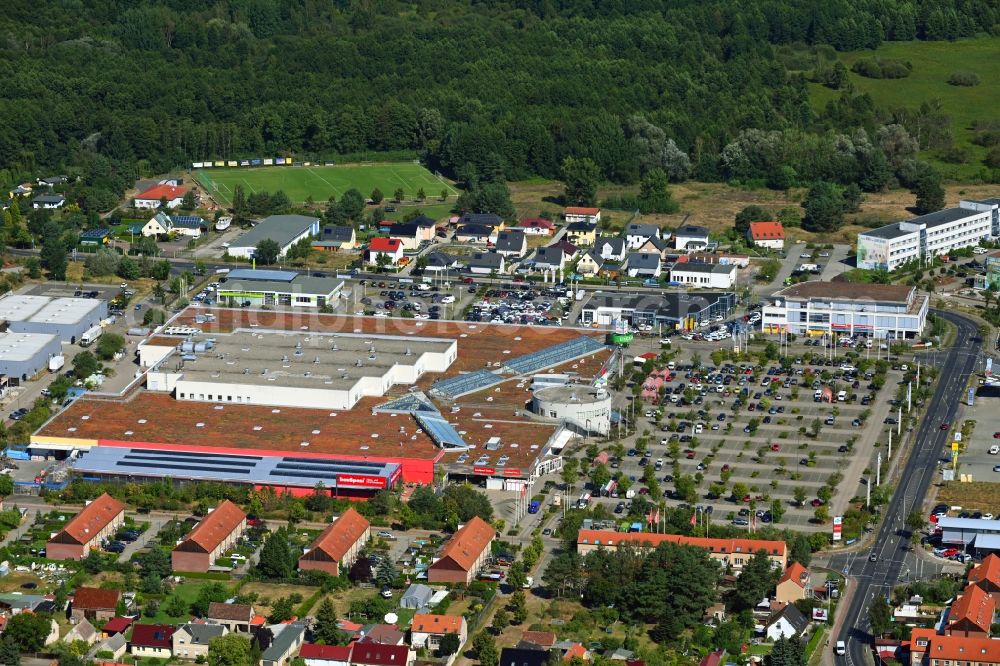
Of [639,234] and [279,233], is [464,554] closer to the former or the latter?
[639,234]

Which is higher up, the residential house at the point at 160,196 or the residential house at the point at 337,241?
the residential house at the point at 160,196

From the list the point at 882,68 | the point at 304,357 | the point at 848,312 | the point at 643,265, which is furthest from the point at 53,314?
the point at 882,68

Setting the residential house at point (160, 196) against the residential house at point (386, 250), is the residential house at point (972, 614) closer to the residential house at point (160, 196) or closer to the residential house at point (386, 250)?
the residential house at point (386, 250)

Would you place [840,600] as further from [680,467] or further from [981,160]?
[981,160]

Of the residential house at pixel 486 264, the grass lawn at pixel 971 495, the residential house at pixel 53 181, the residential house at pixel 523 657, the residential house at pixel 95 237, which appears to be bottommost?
the residential house at pixel 486 264

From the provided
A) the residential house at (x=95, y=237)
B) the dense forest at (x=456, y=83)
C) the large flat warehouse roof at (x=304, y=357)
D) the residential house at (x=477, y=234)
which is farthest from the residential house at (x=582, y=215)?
the large flat warehouse roof at (x=304, y=357)

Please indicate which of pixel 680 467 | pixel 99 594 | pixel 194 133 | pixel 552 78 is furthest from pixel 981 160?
pixel 99 594

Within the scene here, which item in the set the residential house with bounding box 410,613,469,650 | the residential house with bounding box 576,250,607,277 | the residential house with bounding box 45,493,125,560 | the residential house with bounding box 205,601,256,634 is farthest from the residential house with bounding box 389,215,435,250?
the residential house with bounding box 410,613,469,650

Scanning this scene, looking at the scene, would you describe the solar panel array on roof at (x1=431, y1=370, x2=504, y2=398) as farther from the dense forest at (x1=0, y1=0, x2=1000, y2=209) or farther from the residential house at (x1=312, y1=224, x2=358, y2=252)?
the dense forest at (x1=0, y1=0, x2=1000, y2=209)
